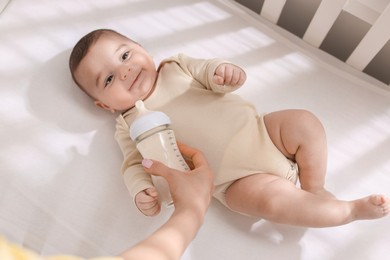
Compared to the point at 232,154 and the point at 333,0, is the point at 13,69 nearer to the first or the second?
the point at 232,154

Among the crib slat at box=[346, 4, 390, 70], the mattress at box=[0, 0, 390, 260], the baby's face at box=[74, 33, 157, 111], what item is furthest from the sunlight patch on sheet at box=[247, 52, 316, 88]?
the baby's face at box=[74, 33, 157, 111]

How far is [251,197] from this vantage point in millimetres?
965

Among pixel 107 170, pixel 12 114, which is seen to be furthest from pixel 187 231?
pixel 12 114

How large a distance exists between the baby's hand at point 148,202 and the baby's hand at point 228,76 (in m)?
0.28

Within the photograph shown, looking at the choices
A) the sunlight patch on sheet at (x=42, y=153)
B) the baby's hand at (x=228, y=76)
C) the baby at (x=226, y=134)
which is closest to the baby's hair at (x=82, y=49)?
the baby at (x=226, y=134)

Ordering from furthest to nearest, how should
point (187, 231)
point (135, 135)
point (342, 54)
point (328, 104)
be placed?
point (342, 54) < point (328, 104) < point (135, 135) < point (187, 231)

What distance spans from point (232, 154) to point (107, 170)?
30 centimetres

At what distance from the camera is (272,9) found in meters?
1.27

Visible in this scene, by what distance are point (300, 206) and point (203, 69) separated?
394 mm

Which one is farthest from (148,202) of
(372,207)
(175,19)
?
(175,19)

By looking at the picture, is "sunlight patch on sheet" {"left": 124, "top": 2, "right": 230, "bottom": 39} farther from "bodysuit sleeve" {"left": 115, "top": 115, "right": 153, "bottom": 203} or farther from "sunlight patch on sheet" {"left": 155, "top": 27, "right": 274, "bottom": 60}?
"bodysuit sleeve" {"left": 115, "top": 115, "right": 153, "bottom": 203}

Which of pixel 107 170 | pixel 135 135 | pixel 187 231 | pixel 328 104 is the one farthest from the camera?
pixel 328 104

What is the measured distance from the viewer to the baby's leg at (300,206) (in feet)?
3.04

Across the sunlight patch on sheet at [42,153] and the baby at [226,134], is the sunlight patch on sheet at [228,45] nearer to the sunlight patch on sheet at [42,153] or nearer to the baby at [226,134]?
the baby at [226,134]
